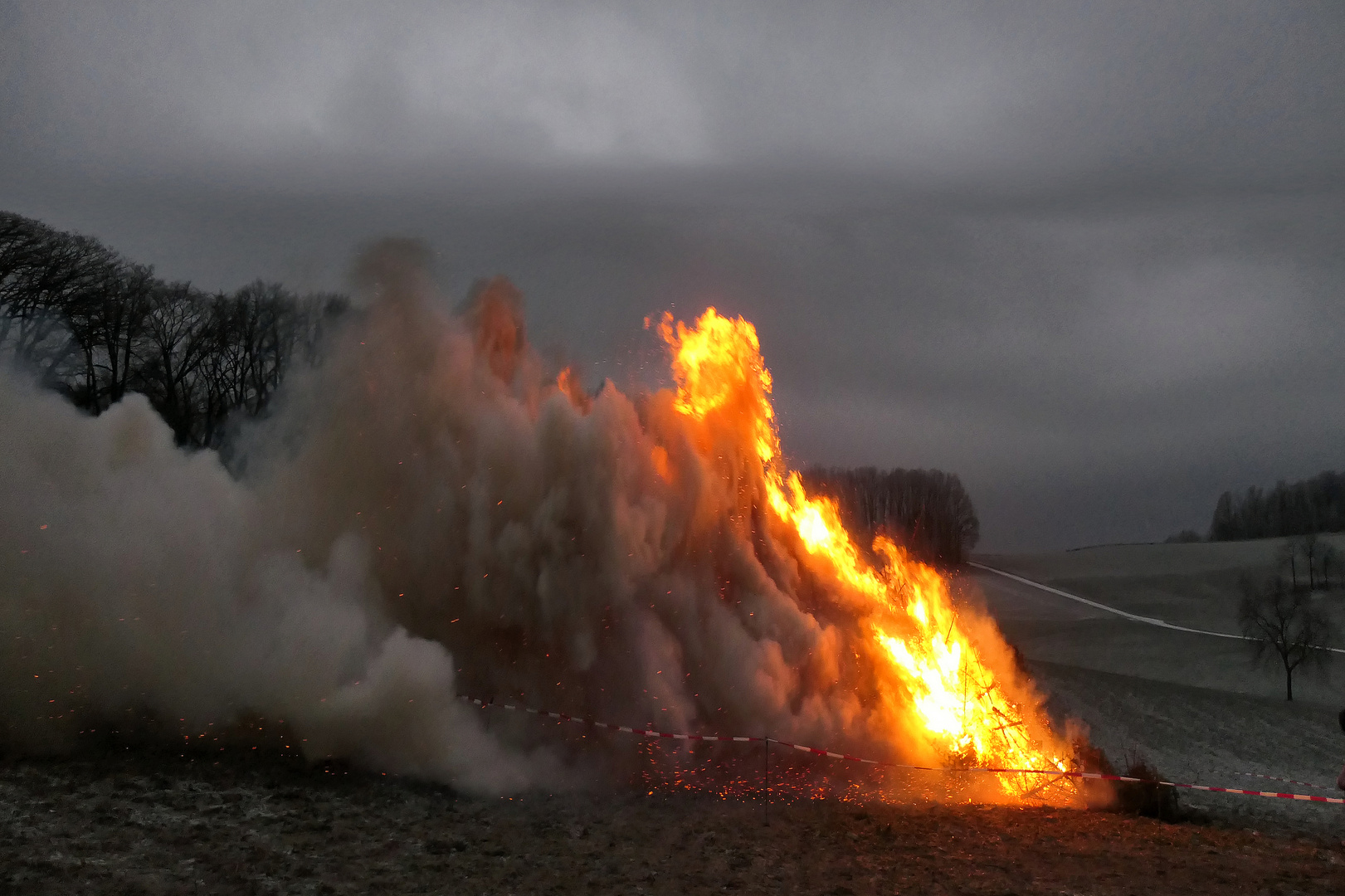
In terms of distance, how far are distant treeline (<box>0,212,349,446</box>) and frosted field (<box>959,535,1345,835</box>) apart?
23720mm

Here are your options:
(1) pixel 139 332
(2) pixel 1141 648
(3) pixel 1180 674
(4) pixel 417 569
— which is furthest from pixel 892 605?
(2) pixel 1141 648

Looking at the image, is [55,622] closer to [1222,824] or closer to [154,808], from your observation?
[154,808]

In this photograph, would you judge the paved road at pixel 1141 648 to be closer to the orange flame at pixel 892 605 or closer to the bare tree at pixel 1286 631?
the bare tree at pixel 1286 631

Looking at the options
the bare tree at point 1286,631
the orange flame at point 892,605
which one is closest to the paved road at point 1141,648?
the bare tree at point 1286,631

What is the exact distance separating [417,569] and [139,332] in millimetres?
24383

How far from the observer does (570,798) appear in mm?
14273

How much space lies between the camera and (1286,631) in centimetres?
4641

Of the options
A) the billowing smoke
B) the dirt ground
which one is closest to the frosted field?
the dirt ground

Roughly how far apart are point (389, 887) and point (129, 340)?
30.0 meters

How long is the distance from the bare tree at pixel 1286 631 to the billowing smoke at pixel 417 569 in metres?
35.5

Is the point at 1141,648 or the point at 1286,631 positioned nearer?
the point at 1286,631

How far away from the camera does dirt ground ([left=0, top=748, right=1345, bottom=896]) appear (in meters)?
10.2

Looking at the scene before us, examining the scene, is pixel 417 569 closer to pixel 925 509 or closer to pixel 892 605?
pixel 892 605

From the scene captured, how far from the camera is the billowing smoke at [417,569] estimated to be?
13.7 meters
